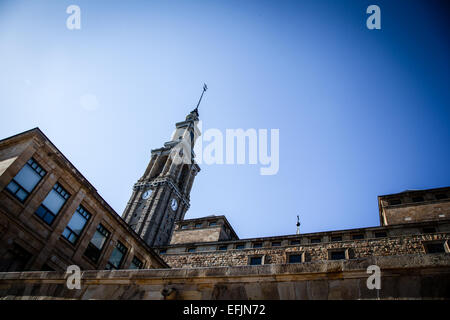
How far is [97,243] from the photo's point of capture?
17656 millimetres

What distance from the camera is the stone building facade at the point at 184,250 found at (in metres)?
4.01

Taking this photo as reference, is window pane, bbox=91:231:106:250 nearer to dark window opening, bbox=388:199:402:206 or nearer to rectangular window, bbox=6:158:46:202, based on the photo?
rectangular window, bbox=6:158:46:202

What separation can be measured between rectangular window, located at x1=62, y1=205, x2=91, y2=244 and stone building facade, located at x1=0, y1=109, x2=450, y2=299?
6cm

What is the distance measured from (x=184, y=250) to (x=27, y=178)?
2086 centimetres

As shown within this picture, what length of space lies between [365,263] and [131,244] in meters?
19.2

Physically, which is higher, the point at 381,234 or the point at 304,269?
the point at 381,234

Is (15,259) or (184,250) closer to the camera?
(15,259)

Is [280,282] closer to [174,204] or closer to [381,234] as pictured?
[381,234]

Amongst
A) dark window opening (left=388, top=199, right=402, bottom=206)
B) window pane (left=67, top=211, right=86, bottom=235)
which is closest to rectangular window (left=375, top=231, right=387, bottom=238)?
dark window opening (left=388, top=199, right=402, bottom=206)

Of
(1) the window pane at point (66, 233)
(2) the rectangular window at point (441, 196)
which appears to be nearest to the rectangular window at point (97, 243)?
(1) the window pane at point (66, 233)

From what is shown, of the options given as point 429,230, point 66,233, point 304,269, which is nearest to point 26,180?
point 66,233

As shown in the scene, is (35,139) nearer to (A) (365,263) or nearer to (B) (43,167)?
(B) (43,167)
